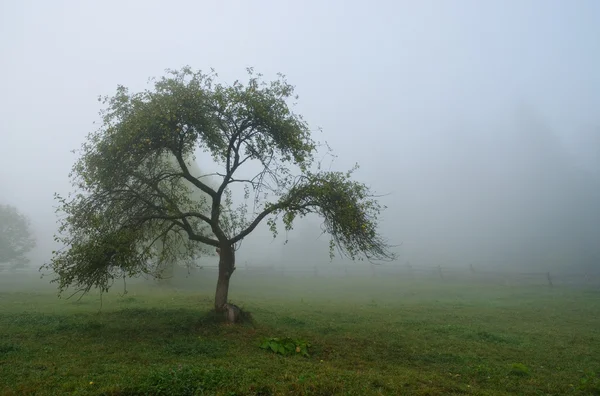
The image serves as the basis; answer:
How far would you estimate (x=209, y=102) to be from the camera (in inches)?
630

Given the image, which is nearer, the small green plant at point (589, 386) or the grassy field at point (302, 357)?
the grassy field at point (302, 357)

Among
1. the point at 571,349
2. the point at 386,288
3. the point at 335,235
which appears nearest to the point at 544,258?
Answer: the point at 386,288

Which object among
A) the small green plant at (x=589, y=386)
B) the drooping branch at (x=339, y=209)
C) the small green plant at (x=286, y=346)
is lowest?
the small green plant at (x=589, y=386)

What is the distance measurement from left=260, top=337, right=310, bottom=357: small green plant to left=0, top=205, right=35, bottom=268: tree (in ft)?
189

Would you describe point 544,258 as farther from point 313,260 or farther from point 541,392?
point 541,392

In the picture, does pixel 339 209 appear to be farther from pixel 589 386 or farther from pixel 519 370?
pixel 589 386

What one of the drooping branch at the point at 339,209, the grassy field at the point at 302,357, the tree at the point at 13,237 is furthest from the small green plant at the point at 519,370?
the tree at the point at 13,237

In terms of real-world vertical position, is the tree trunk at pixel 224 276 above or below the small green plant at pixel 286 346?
above

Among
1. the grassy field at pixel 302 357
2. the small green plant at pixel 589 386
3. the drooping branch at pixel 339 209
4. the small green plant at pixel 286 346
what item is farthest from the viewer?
the drooping branch at pixel 339 209

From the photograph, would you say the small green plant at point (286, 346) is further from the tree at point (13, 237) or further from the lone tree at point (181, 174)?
the tree at point (13, 237)

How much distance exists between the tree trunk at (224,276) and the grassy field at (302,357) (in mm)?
1012

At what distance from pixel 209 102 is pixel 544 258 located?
76422 millimetres

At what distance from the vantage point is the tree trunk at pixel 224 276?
16062mm

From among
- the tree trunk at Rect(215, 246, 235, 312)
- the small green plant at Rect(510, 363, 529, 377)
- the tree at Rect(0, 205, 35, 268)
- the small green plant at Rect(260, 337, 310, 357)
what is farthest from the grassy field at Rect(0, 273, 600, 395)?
the tree at Rect(0, 205, 35, 268)
